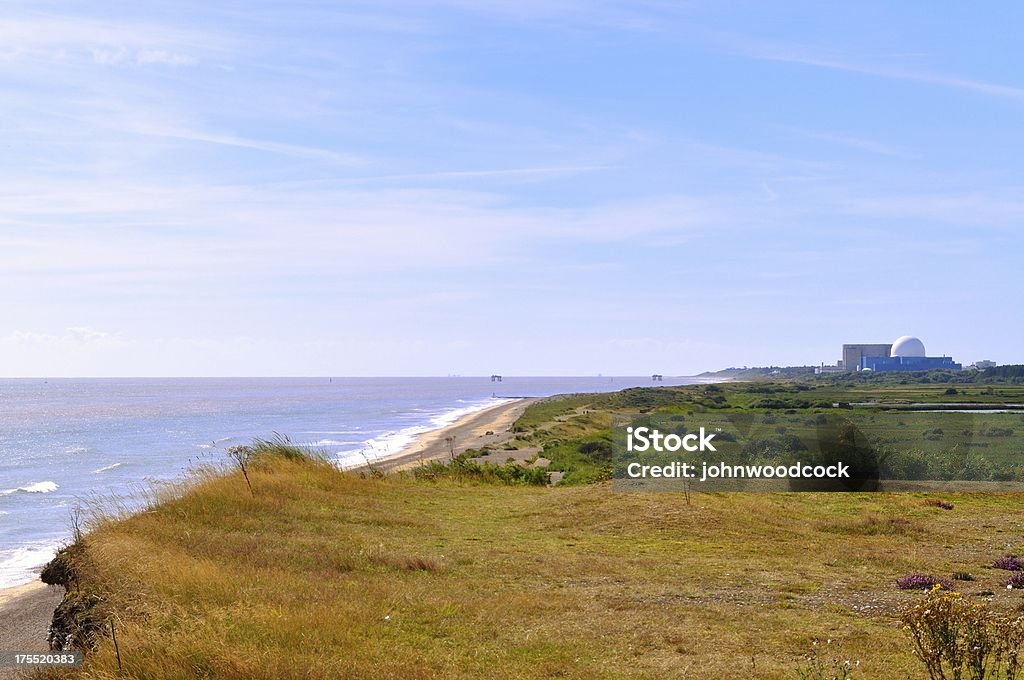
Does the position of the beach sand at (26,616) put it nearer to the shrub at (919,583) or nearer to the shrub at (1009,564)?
the shrub at (919,583)

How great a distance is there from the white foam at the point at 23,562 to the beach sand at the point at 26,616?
5.01 ft

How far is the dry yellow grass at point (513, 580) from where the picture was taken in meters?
8.11

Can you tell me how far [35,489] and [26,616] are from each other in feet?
98.3

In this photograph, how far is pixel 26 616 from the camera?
15867 mm

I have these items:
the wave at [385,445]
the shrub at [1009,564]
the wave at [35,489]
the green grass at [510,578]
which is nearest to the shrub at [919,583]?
the green grass at [510,578]

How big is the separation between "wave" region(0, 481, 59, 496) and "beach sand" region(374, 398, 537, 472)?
54.5ft

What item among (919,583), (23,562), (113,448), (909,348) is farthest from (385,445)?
(909,348)

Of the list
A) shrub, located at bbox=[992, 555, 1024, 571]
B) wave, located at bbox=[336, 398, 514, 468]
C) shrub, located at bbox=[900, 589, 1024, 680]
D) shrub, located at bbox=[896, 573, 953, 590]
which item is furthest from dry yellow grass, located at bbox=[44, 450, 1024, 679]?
wave, located at bbox=[336, 398, 514, 468]

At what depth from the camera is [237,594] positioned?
983 cm

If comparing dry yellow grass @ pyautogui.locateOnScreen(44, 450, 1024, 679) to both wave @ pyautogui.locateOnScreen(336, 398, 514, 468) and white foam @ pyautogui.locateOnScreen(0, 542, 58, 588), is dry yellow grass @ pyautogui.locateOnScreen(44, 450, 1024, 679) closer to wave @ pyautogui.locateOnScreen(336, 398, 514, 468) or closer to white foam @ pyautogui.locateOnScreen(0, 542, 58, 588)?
white foam @ pyautogui.locateOnScreen(0, 542, 58, 588)

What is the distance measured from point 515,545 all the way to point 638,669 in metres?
7.67

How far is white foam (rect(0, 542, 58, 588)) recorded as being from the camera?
2148 cm

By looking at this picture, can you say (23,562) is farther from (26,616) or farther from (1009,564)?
(1009,564)

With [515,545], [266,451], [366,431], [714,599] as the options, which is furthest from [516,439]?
[714,599]
